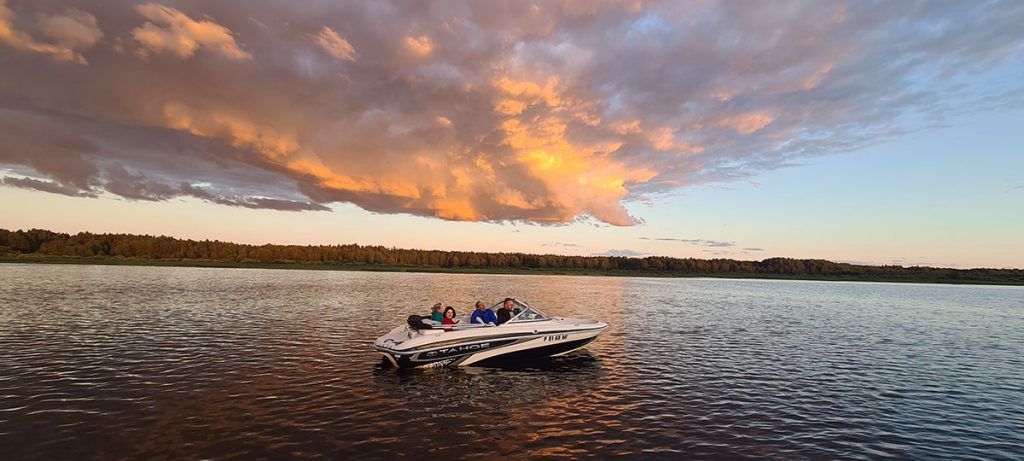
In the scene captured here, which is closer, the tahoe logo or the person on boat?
the tahoe logo

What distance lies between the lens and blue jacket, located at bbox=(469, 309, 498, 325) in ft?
80.1

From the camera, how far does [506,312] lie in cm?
2505

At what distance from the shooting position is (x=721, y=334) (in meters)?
37.9

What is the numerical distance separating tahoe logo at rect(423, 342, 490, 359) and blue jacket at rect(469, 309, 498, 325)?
1.18 metres

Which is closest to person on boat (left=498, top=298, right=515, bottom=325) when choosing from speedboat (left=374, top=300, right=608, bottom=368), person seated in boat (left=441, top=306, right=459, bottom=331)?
speedboat (left=374, top=300, right=608, bottom=368)

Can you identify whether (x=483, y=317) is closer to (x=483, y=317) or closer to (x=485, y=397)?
(x=483, y=317)

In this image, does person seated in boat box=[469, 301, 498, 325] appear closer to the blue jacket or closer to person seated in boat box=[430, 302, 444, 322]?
the blue jacket

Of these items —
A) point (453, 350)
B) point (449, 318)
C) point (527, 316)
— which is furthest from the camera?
point (527, 316)

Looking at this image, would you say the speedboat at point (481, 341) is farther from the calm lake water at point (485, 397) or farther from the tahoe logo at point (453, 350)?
the calm lake water at point (485, 397)

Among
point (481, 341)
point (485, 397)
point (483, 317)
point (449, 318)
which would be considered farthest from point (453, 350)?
point (485, 397)

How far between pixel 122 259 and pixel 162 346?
666 feet

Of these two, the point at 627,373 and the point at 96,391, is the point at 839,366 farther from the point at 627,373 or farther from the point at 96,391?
the point at 96,391

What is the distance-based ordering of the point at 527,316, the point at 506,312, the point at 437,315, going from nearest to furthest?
1. the point at 437,315
2. the point at 506,312
3. the point at 527,316

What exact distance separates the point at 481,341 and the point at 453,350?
4.60 ft
